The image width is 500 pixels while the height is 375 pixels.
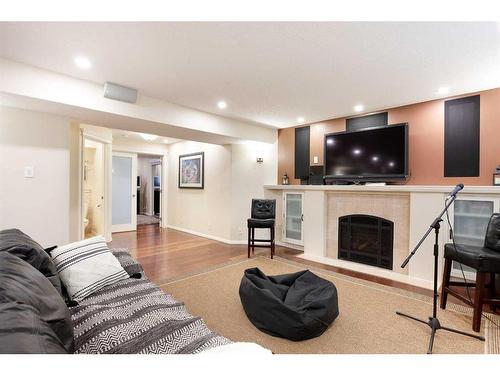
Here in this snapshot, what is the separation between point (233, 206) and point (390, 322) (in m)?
3.35

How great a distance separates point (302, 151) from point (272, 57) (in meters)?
2.68

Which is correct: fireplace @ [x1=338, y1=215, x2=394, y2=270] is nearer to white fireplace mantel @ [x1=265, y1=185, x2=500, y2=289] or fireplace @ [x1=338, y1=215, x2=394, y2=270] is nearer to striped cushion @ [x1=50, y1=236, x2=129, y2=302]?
white fireplace mantel @ [x1=265, y1=185, x2=500, y2=289]

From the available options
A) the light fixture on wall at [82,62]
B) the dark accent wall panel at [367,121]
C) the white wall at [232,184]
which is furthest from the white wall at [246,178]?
the light fixture on wall at [82,62]

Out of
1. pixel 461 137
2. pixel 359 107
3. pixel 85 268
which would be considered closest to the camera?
pixel 85 268

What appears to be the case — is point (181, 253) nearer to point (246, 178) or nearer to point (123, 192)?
point (246, 178)

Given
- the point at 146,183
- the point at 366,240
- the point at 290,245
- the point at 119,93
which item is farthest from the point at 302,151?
the point at 146,183

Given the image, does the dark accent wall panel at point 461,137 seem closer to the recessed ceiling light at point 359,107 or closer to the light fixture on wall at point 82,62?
the recessed ceiling light at point 359,107

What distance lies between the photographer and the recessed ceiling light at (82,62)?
2.28 metres

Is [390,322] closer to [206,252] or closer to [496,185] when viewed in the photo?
[496,185]

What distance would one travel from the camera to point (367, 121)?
3.96 m

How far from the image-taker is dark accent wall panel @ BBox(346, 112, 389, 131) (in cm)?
380

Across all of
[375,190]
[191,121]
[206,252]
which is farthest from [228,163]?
[375,190]

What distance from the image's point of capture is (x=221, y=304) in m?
2.46

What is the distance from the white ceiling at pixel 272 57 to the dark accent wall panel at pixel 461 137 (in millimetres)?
212
